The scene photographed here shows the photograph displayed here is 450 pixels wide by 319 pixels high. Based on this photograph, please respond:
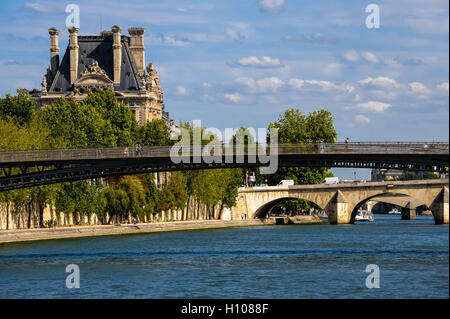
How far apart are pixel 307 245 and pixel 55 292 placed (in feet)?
93.4

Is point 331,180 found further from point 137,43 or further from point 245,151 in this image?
point 245,151

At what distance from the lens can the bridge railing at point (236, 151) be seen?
52156 millimetres

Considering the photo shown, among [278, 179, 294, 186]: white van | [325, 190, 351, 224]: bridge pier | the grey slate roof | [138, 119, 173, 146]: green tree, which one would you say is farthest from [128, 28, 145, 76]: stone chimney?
[325, 190, 351, 224]: bridge pier

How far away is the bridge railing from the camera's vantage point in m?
52.2

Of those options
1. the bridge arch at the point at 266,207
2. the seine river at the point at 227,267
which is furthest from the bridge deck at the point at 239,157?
the bridge arch at the point at 266,207

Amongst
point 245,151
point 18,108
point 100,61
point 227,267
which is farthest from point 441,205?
point 227,267

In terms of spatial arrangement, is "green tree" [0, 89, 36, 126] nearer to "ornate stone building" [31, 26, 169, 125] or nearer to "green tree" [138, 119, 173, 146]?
"green tree" [138, 119, 173, 146]

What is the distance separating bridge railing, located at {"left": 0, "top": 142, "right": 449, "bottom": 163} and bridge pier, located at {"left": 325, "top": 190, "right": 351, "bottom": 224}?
4980cm

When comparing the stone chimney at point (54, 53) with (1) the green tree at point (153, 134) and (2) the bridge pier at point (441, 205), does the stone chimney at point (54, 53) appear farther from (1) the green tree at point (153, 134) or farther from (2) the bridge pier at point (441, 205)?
(2) the bridge pier at point (441, 205)

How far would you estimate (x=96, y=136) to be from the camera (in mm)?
84875

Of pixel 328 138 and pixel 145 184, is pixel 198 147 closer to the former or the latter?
pixel 145 184

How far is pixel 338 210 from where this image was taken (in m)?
106

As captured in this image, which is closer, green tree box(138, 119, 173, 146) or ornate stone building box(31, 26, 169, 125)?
green tree box(138, 119, 173, 146)

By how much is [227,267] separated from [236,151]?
9.91 m
